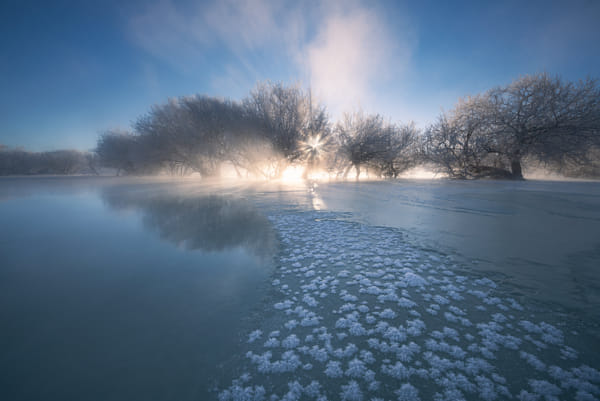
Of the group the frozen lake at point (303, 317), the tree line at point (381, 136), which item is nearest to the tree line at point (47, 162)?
the tree line at point (381, 136)

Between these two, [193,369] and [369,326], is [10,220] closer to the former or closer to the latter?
[193,369]

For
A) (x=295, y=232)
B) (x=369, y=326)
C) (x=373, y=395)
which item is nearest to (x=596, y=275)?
(x=369, y=326)

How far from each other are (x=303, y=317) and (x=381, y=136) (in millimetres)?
20562

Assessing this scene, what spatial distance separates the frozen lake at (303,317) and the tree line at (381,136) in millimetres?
15838

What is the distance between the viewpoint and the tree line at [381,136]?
13023 mm

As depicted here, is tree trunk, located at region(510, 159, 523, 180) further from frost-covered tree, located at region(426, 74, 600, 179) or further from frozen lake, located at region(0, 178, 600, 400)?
frozen lake, located at region(0, 178, 600, 400)

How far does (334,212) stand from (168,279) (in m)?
3.47

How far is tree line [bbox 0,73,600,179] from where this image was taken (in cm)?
1302

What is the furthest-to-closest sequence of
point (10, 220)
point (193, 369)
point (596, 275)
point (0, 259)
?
point (10, 220)
point (0, 259)
point (596, 275)
point (193, 369)

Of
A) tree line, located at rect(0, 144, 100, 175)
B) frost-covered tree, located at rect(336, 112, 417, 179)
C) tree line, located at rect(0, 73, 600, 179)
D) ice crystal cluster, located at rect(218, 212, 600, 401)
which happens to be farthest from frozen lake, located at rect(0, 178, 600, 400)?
tree line, located at rect(0, 144, 100, 175)

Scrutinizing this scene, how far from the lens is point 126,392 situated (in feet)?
3.01

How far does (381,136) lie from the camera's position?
19.5 metres

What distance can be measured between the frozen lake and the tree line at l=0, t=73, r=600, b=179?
15838mm

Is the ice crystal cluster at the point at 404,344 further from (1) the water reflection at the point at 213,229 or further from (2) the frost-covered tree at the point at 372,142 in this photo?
(2) the frost-covered tree at the point at 372,142
